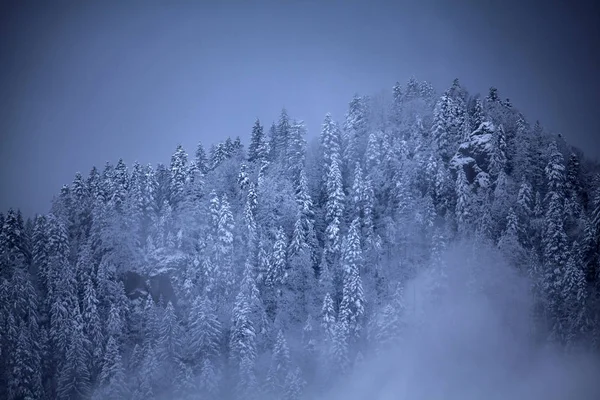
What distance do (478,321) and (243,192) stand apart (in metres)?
34.6

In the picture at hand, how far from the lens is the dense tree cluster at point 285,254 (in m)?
58.6

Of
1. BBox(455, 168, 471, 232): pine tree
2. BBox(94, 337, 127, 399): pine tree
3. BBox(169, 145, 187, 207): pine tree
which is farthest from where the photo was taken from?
BBox(169, 145, 187, 207): pine tree

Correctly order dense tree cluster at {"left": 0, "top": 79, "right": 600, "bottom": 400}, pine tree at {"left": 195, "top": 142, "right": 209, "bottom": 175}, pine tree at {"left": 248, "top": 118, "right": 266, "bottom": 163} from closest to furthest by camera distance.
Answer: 1. dense tree cluster at {"left": 0, "top": 79, "right": 600, "bottom": 400}
2. pine tree at {"left": 248, "top": 118, "right": 266, "bottom": 163}
3. pine tree at {"left": 195, "top": 142, "right": 209, "bottom": 175}

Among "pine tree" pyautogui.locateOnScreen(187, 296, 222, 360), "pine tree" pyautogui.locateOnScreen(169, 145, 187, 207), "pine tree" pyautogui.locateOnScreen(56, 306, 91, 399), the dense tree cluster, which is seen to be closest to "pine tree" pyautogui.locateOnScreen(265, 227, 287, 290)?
the dense tree cluster

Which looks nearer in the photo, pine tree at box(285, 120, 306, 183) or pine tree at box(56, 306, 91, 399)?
pine tree at box(56, 306, 91, 399)

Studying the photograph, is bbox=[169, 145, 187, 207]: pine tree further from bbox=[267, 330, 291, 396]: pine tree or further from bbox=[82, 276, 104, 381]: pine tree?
bbox=[267, 330, 291, 396]: pine tree

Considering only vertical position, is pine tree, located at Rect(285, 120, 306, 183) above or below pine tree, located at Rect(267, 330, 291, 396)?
above

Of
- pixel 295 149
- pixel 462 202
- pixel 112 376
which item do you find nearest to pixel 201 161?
pixel 295 149

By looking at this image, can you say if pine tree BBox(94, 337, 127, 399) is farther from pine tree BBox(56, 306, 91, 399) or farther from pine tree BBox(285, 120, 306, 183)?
pine tree BBox(285, 120, 306, 183)

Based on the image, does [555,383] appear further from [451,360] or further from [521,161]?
[521,161]

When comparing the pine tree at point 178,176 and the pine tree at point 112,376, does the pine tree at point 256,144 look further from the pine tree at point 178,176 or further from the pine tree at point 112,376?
the pine tree at point 112,376

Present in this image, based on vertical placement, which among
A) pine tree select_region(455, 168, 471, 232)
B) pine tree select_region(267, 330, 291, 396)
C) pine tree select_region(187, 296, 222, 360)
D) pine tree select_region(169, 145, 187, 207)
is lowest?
pine tree select_region(267, 330, 291, 396)

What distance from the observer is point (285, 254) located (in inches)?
2618

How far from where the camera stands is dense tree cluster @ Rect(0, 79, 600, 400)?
58594 millimetres
